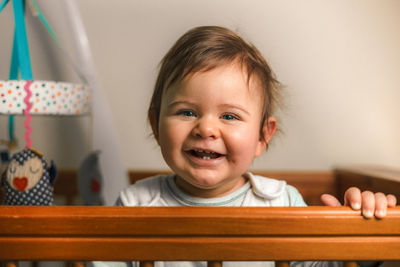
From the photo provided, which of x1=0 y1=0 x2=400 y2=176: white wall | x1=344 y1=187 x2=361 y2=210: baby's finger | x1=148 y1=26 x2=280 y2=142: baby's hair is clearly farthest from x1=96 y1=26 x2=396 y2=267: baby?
x1=0 y1=0 x2=400 y2=176: white wall

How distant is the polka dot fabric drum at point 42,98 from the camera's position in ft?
3.01

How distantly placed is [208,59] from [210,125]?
116 mm

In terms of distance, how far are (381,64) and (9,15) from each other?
3.78 ft

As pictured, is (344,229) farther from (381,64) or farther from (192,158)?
(381,64)

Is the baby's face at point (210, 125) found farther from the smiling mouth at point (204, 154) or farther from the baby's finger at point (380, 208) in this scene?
the baby's finger at point (380, 208)

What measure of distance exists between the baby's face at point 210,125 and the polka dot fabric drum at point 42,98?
31 cm

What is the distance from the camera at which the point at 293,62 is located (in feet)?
4.22

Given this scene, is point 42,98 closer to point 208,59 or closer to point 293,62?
point 208,59

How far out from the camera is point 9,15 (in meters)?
1.41

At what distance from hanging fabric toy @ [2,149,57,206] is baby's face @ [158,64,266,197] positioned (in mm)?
331

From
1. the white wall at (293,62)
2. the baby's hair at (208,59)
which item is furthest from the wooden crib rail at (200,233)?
the white wall at (293,62)

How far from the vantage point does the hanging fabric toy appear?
0.93 metres

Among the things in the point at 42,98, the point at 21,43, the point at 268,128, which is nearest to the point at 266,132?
the point at 268,128

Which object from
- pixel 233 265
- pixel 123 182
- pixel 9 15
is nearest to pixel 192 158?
pixel 233 265
